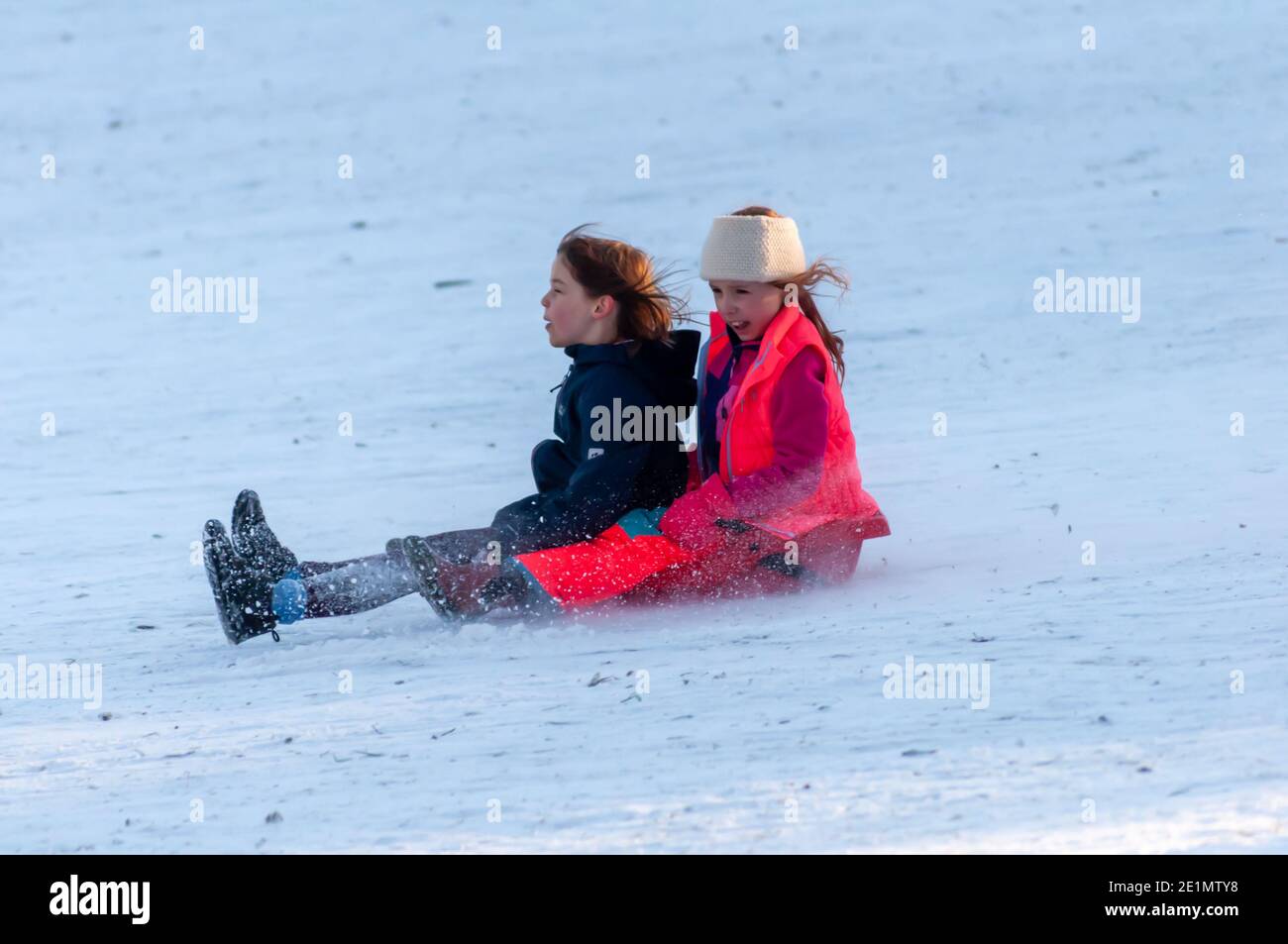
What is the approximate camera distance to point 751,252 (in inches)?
195

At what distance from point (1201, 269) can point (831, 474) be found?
635 cm

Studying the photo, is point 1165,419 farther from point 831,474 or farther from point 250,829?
point 250,829

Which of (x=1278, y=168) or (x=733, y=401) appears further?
(x=1278, y=168)

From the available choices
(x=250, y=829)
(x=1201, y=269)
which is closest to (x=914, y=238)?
(x=1201, y=269)

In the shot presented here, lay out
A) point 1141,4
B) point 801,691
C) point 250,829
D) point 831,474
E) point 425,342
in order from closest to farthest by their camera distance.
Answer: point 250,829 → point 801,691 → point 831,474 → point 425,342 → point 1141,4

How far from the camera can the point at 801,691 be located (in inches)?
162

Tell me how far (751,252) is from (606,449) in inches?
27.7

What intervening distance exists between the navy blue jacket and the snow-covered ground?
304 mm

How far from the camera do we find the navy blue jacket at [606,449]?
4840mm
